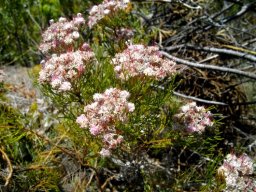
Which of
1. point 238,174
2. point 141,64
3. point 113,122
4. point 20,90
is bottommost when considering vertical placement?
point 20,90

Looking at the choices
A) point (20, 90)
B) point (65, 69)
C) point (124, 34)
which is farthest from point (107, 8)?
point (20, 90)

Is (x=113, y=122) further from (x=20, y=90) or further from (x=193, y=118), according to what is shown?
(x=20, y=90)

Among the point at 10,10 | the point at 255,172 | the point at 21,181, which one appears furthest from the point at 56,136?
the point at 10,10

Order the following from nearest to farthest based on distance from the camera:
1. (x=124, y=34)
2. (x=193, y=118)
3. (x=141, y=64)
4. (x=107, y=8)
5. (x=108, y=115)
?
1. (x=108, y=115)
2. (x=141, y=64)
3. (x=193, y=118)
4. (x=107, y=8)
5. (x=124, y=34)

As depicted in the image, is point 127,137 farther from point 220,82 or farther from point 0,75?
point 220,82

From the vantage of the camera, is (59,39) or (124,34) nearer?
(59,39)

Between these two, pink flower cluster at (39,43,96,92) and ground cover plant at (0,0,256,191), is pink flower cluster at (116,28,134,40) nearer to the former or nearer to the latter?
ground cover plant at (0,0,256,191)

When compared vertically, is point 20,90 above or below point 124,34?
below
